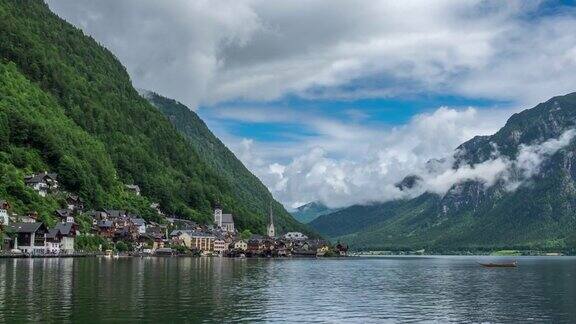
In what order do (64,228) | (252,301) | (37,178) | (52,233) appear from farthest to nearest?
(37,178)
(64,228)
(52,233)
(252,301)

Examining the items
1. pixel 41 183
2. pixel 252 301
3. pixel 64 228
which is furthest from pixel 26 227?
pixel 252 301

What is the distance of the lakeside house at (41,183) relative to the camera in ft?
602

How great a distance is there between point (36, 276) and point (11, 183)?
96322mm

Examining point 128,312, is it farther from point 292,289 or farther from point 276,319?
point 292,289

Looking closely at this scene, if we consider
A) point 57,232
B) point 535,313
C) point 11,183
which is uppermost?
point 11,183

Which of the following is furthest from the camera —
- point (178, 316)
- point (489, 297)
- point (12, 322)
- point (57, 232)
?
point (57, 232)

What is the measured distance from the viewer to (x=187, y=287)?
248 ft

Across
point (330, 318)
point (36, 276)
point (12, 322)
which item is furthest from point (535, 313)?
point (36, 276)

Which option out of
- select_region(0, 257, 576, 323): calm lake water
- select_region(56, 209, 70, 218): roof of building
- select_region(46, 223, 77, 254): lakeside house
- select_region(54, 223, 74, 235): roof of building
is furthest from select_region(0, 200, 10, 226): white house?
select_region(0, 257, 576, 323): calm lake water

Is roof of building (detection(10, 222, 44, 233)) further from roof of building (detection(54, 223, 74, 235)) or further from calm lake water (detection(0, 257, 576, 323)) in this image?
calm lake water (detection(0, 257, 576, 323))

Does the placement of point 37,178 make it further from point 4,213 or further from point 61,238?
point 4,213

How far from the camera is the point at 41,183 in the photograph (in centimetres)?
19025

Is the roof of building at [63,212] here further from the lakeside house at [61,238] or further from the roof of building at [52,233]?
the roof of building at [52,233]

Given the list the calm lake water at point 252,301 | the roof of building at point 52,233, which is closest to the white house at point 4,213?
the roof of building at point 52,233
